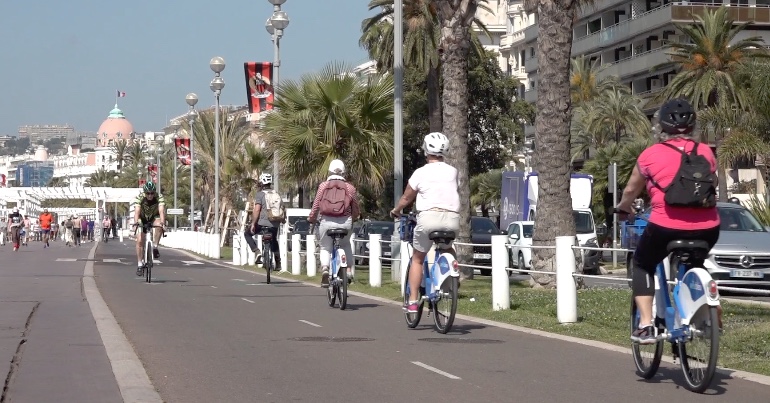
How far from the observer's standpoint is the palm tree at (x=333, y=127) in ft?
96.6

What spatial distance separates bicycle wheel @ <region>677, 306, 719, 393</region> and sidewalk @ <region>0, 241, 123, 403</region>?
3634 millimetres

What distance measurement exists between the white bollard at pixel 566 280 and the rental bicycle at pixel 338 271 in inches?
120

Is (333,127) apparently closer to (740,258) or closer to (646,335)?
(740,258)

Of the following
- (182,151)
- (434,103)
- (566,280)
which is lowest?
(566,280)

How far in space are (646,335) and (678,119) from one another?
58.3 inches

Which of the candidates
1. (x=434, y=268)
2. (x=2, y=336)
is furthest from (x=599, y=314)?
(x=2, y=336)

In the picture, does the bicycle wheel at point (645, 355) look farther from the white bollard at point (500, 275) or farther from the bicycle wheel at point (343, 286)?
the bicycle wheel at point (343, 286)

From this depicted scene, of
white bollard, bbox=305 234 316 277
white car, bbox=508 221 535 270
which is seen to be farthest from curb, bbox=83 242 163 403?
white car, bbox=508 221 535 270

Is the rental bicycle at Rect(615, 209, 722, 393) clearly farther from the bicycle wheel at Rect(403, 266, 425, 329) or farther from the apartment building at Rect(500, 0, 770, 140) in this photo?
the apartment building at Rect(500, 0, 770, 140)

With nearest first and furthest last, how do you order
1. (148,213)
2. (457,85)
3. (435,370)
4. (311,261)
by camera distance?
1. (435,370)
2. (148,213)
3. (457,85)
4. (311,261)

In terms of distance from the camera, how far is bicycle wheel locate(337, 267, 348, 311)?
1516cm

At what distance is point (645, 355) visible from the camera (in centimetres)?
878

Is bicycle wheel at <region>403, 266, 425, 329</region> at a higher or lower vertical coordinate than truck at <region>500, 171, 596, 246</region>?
lower

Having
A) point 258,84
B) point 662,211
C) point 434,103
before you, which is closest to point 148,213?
point 662,211
